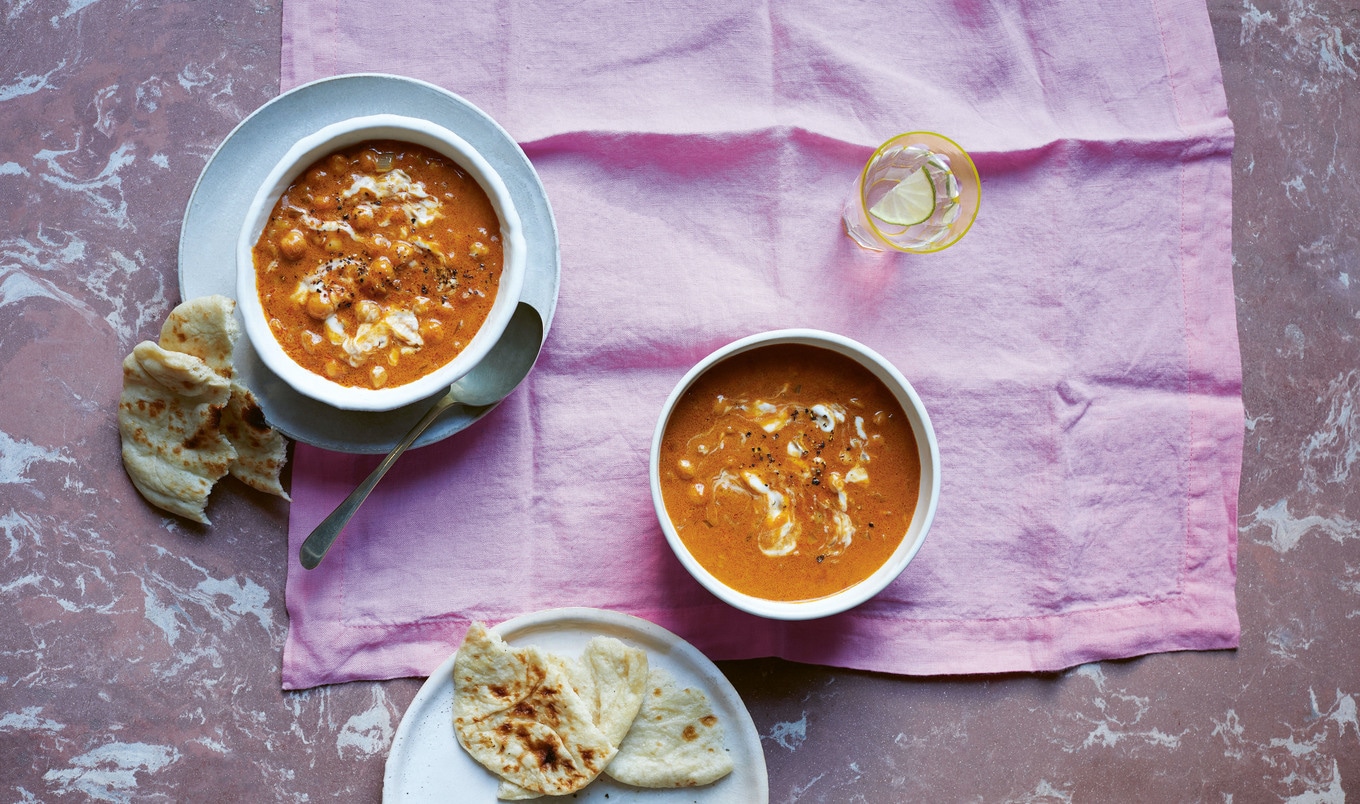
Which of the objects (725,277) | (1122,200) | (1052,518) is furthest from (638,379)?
(1122,200)

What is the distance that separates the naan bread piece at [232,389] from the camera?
7.07 ft

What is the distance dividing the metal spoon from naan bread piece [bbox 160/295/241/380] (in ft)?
1.38

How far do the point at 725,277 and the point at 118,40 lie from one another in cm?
176

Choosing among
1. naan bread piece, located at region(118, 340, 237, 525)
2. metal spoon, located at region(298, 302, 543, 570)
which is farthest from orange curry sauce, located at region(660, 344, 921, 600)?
naan bread piece, located at region(118, 340, 237, 525)

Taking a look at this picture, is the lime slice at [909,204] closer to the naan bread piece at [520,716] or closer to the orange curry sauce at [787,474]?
the orange curry sauce at [787,474]

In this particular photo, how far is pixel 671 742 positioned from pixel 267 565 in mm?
1150

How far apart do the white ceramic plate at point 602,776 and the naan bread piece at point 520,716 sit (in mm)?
51

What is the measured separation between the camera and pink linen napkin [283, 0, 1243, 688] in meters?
2.42

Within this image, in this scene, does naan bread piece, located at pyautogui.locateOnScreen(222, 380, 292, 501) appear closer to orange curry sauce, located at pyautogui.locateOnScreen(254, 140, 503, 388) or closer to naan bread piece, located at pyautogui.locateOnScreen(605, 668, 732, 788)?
orange curry sauce, located at pyautogui.locateOnScreen(254, 140, 503, 388)

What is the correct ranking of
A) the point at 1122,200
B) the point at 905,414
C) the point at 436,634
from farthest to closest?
the point at 1122,200 < the point at 436,634 < the point at 905,414

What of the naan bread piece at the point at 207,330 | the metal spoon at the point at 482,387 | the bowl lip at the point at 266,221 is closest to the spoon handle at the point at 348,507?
the metal spoon at the point at 482,387

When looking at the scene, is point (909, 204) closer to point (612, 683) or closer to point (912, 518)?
point (912, 518)

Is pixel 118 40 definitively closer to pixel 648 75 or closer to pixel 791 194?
pixel 648 75

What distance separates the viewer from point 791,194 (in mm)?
2496
